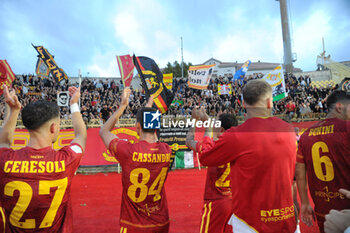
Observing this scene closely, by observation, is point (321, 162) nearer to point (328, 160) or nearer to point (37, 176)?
point (328, 160)

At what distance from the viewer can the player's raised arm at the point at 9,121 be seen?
2.15 meters

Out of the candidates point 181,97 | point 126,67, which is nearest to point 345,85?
point 126,67

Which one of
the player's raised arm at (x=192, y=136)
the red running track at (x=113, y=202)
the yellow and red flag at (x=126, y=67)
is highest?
the yellow and red flag at (x=126, y=67)

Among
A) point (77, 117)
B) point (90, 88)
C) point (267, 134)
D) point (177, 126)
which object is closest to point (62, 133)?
point (177, 126)

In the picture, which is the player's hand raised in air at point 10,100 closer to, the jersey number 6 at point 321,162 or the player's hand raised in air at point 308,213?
the jersey number 6 at point 321,162

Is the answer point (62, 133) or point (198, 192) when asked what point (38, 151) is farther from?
point (62, 133)

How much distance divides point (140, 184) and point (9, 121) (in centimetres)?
137

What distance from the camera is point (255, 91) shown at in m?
2.14

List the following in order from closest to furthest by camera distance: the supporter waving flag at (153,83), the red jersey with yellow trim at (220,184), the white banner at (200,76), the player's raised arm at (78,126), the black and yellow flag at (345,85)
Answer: the player's raised arm at (78,126), the black and yellow flag at (345,85), the red jersey with yellow trim at (220,184), the supporter waving flag at (153,83), the white banner at (200,76)

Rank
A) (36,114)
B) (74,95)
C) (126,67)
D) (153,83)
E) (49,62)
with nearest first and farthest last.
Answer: (36,114)
(74,95)
(153,83)
(49,62)
(126,67)

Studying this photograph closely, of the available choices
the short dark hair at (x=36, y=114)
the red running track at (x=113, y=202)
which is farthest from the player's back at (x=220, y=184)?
the red running track at (x=113, y=202)

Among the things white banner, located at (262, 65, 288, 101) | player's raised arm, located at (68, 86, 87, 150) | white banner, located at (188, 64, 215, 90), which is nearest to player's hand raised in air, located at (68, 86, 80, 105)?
player's raised arm, located at (68, 86, 87, 150)

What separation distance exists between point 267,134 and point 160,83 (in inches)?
144

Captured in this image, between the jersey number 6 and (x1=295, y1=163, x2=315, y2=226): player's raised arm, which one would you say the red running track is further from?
the jersey number 6
